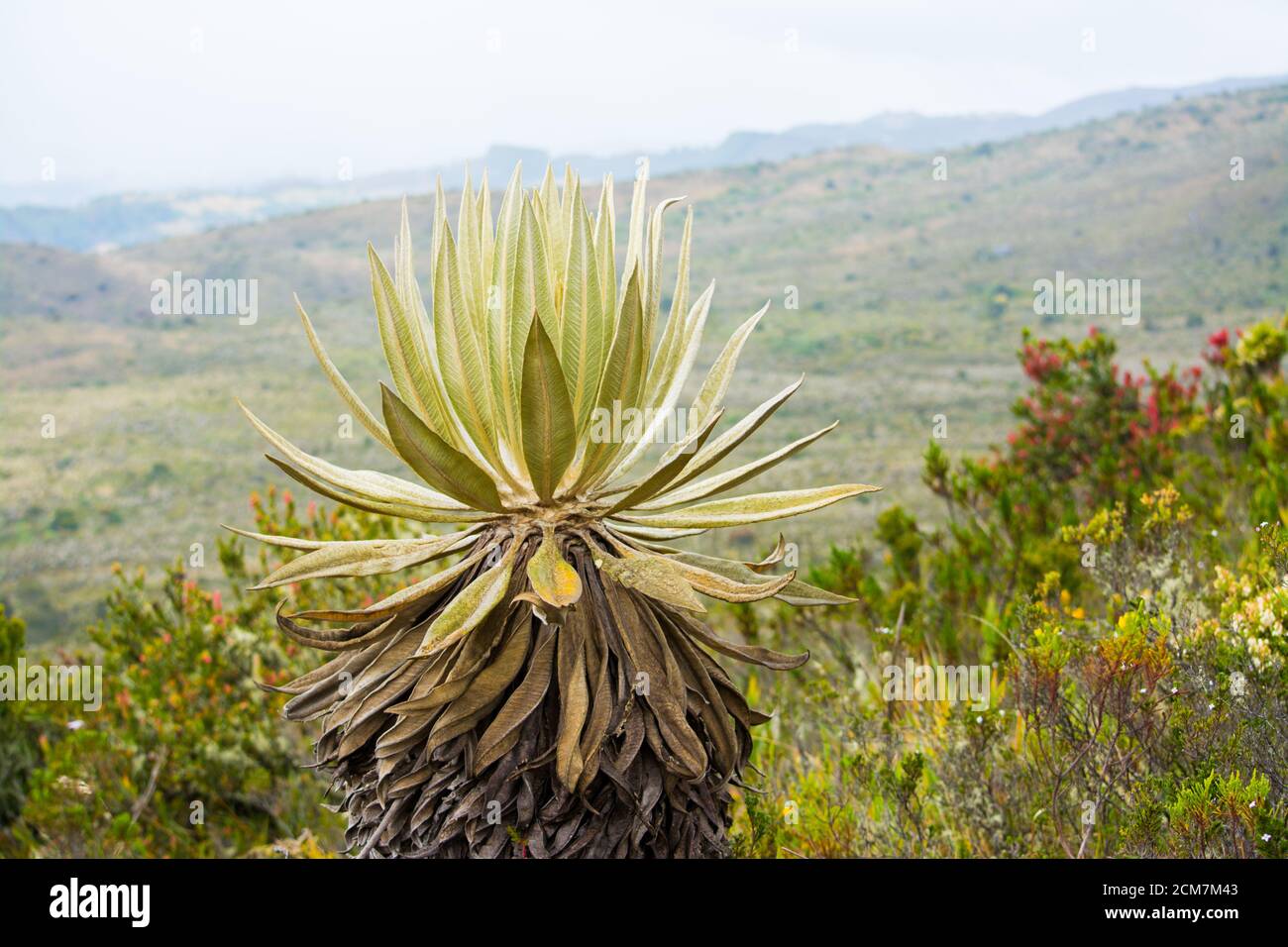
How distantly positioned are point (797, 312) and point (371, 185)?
2416cm

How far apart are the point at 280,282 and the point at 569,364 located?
46.3 metres

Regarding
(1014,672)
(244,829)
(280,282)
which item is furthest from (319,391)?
(1014,672)

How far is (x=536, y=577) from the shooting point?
2.09 metres

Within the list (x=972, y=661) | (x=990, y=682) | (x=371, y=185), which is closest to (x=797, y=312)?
(x=371, y=185)

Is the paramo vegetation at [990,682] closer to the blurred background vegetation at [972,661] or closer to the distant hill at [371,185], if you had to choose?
the blurred background vegetation at [972,661]

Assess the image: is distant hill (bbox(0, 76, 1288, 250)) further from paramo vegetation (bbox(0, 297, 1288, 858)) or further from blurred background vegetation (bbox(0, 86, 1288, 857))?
paramo vegetation (bbox(0, 297, 1288, 858))

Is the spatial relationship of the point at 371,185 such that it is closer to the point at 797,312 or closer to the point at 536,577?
the point at 797,312

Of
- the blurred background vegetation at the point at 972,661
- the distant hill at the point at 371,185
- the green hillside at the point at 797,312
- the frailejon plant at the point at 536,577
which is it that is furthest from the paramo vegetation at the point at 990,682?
the distant hill at the point at 371,185

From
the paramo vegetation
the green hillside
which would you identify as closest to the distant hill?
the green hillside

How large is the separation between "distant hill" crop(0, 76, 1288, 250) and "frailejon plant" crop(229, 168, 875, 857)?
48.0 m

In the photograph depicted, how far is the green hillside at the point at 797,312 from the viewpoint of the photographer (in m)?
27.1

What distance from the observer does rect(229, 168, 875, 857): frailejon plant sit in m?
2.19

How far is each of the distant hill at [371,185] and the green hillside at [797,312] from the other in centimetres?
518

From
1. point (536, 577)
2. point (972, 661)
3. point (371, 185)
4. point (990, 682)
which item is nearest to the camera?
point (536, 577)
